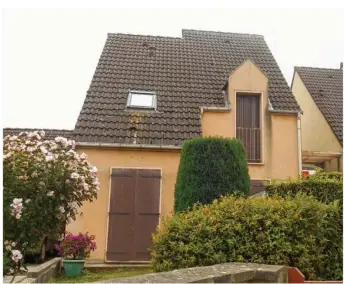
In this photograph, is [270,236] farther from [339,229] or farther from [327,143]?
[327,143]

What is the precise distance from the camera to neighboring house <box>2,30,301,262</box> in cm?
1188

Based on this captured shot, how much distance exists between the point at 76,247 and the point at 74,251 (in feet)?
0.34

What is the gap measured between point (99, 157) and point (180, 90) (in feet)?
13.6

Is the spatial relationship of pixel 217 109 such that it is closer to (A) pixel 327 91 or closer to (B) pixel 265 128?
(B) pixel 265 128

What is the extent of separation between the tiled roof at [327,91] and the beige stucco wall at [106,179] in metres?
7.44

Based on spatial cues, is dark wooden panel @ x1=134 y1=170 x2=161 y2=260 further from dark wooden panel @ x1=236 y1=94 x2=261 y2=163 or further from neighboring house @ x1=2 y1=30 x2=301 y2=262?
dark wooden panel @ x1=236 y1=94 x2=261 y2=163

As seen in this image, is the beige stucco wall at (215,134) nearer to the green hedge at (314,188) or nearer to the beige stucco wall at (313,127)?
the beige stucco wall at (313,127)

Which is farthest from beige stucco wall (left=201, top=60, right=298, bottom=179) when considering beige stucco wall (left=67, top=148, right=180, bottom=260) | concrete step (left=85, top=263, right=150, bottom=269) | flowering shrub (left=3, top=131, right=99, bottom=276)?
flowering shrub (left=3, top=131, right=99, bottom=276)

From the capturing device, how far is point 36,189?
6062 mm

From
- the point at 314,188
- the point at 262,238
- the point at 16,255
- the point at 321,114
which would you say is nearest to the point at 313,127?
the point at 321,114

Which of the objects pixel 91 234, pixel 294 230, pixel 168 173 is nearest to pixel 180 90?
pixel 168 173

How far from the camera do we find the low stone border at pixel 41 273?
27.4ft

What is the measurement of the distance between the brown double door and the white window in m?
2.58

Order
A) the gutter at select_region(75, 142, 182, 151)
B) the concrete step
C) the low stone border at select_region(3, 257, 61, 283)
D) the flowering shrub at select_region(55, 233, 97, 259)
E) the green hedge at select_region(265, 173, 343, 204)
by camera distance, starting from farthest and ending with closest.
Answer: the gutter at select_region(75, 142, 182, 151)
the concrete step
the flowering shrub at select_region(55, 233, 97, 259)
the low stone border at select_region(3, 257, 61, 283)
the green hedge at select_region(265, 173, 343, 204)
